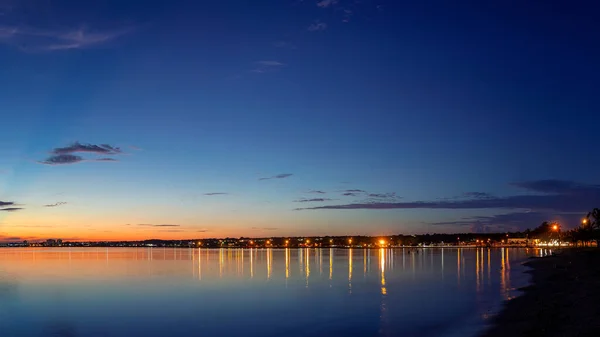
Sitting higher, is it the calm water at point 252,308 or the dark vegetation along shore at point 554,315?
the dark vegetation along shore at point 554,315

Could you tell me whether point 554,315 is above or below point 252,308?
above

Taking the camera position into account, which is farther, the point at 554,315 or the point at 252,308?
the point at 252,308

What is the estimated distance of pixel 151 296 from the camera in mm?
53219

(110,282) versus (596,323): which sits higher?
(596,323)

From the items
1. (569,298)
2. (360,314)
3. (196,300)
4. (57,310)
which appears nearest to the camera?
(569,298)

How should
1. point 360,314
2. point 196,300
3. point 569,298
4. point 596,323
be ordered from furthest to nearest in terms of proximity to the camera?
point 196,300 → point 360,314 → point 569,298 → point 596,323

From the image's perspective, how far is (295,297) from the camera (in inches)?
1991

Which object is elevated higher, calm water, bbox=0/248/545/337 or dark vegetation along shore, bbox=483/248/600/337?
dark vegetation along shore, bbox=483/248/600/337

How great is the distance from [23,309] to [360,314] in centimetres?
2864

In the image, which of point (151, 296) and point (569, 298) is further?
point (151, 296)

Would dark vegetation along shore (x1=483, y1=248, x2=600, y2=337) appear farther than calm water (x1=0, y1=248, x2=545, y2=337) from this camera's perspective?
No

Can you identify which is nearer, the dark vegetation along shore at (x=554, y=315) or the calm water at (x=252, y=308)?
the dark vegetation along shore at (x=554, y=315)

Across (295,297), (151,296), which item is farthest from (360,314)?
(151,296)

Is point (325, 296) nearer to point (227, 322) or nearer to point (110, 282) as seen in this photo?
point (227, 322)
